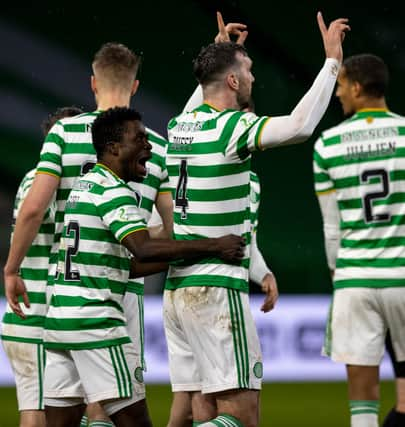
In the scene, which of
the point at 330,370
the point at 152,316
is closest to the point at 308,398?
the point at 330,370

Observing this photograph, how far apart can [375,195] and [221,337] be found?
90cm

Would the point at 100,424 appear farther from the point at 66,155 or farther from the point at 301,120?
the point at 301,120

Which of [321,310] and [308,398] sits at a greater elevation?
[321,310]

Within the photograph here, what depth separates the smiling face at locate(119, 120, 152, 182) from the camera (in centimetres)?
427

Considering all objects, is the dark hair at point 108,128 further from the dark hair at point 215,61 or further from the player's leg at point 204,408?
the player's leg at point 204,408

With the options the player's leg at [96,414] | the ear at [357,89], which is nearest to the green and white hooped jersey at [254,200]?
the ear at [357,89]

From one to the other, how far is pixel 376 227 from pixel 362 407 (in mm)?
720

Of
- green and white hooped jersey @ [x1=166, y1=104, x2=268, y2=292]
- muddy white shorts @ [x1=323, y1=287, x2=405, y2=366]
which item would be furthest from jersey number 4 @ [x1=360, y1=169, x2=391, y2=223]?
green and white hooped jersey @ [x1=166, y1=104, x2=268, y2=292]

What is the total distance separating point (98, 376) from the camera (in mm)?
4121

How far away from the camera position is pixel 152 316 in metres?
10.2

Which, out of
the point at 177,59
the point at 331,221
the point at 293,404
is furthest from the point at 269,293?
the point at 177,59

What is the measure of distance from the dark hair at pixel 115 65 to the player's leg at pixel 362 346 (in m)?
1.30

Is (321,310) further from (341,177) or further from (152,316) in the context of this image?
(341,177)

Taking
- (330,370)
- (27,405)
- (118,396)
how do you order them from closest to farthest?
(118,396), (27,405), (330,370)
